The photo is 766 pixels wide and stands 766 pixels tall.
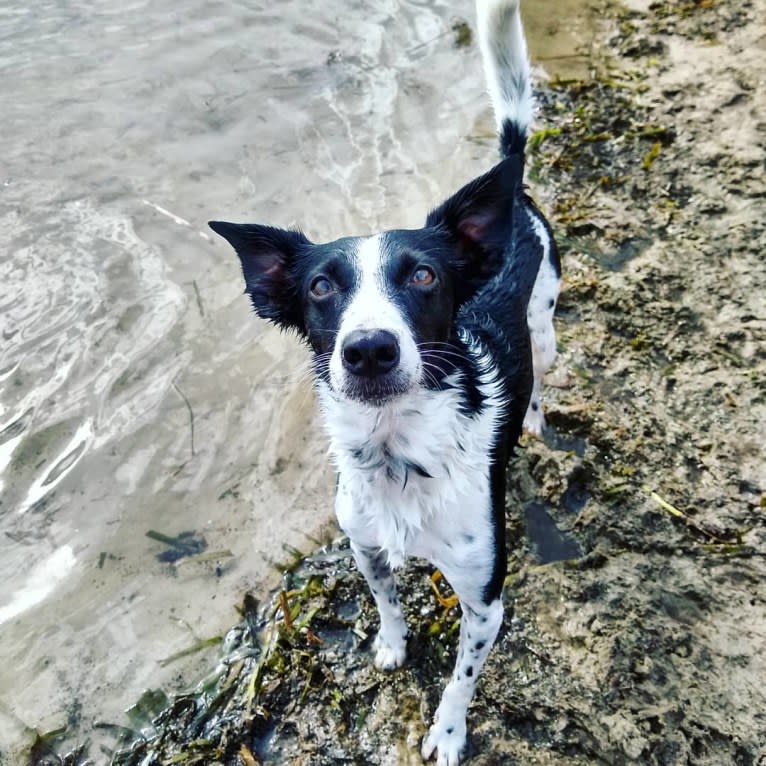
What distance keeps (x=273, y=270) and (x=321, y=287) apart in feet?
1.22

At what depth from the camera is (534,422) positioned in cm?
417

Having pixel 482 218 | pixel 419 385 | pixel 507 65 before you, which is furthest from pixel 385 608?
pixel 507 65

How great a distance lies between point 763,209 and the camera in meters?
4.98

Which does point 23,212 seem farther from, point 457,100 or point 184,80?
point 457,100

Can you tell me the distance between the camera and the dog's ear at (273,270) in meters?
2.78

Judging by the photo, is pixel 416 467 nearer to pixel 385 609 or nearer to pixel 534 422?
pixel 385 609

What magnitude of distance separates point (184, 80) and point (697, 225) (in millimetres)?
4769

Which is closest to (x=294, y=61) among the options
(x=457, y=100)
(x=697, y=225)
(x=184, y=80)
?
(x=184, y=80)

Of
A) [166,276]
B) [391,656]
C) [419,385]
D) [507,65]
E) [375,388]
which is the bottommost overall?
[391,656]

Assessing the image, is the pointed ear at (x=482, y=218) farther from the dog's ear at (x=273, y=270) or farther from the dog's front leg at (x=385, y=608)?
the dog's front leg at (x=385, y=608)

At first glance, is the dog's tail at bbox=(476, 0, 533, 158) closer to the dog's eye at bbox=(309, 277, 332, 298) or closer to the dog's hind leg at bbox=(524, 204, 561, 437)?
the dog's hind leg at bbox=(524, 204, 561, 437)

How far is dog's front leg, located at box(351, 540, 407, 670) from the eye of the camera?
9.84ft

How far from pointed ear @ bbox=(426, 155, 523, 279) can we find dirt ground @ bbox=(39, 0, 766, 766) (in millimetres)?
1520

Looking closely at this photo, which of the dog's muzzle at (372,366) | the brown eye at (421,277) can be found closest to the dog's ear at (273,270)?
the brown eye at (421,277)
